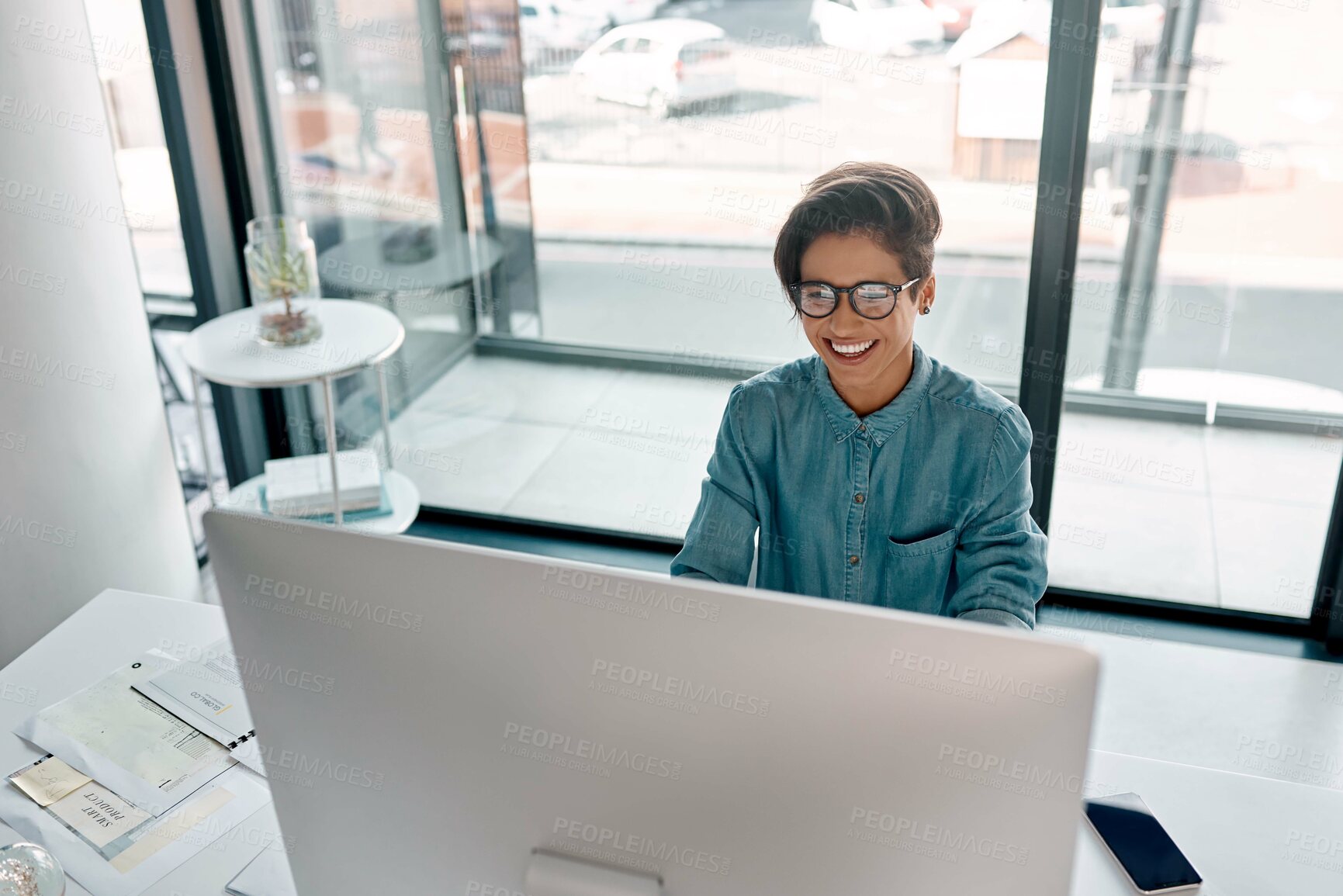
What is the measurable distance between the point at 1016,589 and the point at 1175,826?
32 centimetres

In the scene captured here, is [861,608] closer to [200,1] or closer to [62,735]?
[62,735]

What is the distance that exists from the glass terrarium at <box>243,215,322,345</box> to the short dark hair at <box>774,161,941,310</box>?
1501 mm

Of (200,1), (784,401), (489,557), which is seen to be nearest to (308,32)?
(200,1)

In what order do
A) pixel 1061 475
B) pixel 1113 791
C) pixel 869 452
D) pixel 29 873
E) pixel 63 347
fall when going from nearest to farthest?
pixel 29 873, pixel 1113 791, pixel 869 452, pixel 63 347, pixel 1061 475

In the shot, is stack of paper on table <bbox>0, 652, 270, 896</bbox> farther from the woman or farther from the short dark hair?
the short dark hair

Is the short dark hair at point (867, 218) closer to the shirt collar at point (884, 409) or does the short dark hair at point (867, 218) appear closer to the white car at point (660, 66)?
the shirt collar at point (884, 409)

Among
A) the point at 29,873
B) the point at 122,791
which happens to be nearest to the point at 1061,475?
the point at 122,791

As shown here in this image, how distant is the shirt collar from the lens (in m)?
1.58

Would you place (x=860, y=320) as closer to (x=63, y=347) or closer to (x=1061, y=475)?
(x=1061, y=475)

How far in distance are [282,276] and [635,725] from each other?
6.78 feet

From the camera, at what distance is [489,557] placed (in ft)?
2.72

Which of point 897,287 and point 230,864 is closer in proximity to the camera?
point 230,864

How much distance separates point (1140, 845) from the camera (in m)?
1.27

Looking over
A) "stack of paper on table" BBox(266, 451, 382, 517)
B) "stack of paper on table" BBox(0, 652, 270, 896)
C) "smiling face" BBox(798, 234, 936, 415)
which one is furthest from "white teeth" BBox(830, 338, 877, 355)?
"stack of paper on table" BBox(266, 451, 382, 517)
